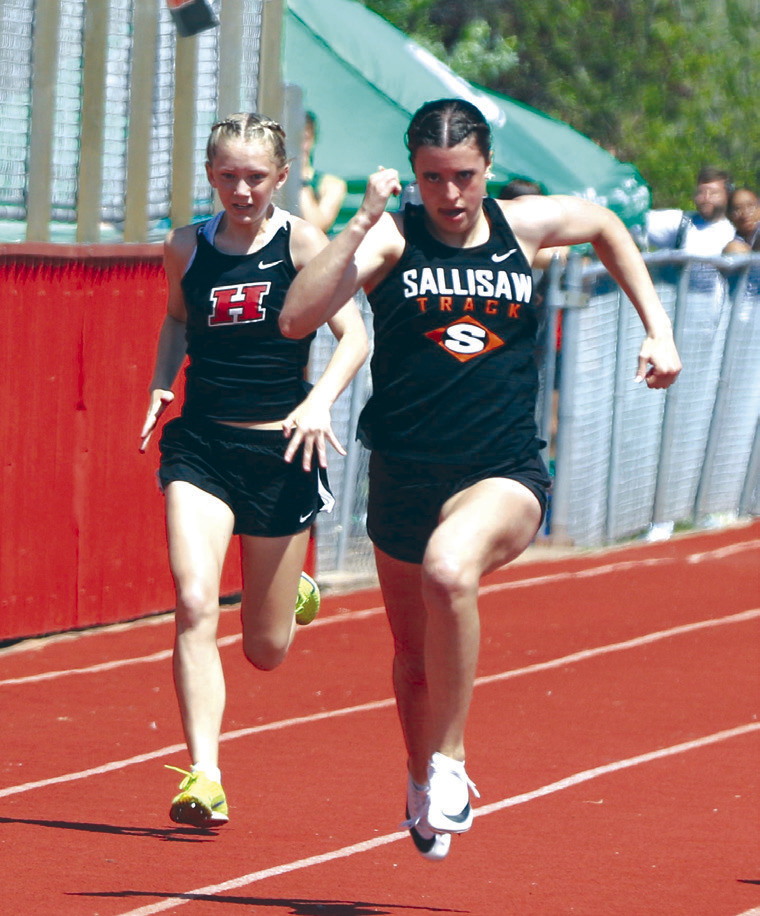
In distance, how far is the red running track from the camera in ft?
18.0

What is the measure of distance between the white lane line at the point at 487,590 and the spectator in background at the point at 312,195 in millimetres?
2346

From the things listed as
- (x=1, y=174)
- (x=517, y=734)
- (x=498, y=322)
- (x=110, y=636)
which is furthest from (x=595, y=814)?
(x=1, y=174)

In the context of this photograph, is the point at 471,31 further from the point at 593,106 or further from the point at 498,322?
the point at 498,322

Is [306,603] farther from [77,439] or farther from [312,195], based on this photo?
[312,195]

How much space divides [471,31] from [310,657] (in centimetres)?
1950

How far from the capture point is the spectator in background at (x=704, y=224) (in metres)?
14.7

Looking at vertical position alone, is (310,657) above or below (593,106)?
above

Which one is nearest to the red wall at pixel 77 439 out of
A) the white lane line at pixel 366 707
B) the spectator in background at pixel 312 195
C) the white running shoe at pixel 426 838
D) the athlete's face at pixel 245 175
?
the spectator in background at pixel 312 195

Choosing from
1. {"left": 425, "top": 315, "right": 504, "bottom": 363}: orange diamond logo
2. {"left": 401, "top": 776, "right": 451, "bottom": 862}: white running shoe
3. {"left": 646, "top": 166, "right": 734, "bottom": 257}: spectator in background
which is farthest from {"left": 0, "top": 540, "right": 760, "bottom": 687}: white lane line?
{"left": 425, "top": 315, "right": 504, "bottom": 363}: orange diamond logo

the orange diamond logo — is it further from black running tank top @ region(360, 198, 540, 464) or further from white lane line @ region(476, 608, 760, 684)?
white lane line @ region(476, 608, 760, 684)

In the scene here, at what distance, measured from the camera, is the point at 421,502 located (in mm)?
5141

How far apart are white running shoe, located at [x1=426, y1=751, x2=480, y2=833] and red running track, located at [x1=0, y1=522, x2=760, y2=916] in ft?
1.40

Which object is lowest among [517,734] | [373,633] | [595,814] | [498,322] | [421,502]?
[373,633]

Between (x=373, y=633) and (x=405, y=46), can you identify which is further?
(x=405, y=46)
